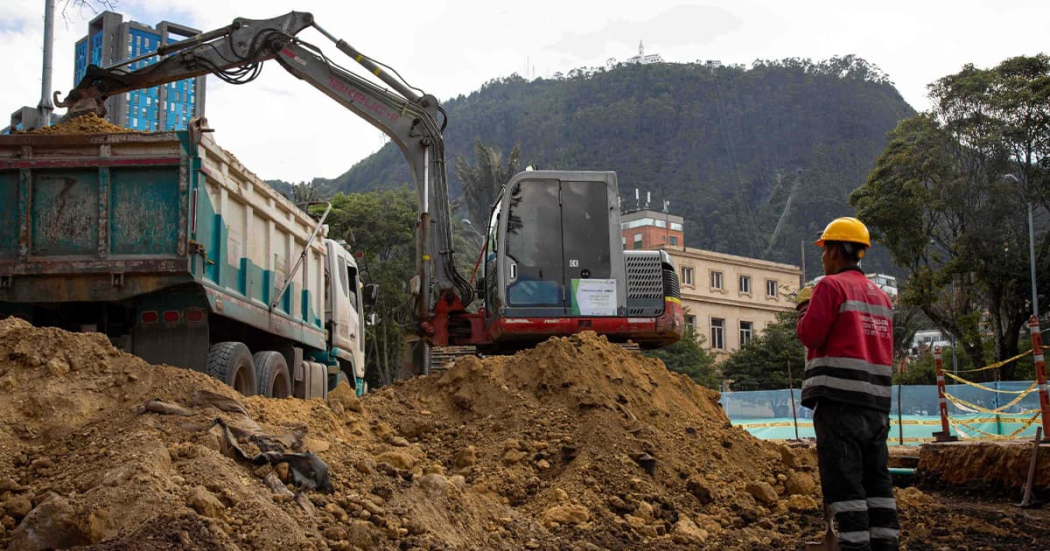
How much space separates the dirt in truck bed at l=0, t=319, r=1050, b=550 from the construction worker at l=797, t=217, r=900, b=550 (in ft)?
5.07

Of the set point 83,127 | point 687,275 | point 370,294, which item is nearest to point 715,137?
point 687,275

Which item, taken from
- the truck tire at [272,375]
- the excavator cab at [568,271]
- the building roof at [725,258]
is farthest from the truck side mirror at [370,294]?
the building roof at [725,258]

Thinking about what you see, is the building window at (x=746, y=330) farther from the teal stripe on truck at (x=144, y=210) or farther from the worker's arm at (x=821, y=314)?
the worker's arm at (x=821, y=314)

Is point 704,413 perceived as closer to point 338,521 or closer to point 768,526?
point 768,526

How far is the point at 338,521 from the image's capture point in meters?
5.73

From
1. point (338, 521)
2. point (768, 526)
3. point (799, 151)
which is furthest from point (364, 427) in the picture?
point (799, 151)

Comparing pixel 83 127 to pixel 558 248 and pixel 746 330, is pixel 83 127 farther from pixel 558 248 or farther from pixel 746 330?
pixel 746 330

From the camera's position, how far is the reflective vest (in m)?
5.75

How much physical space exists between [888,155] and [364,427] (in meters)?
32.8

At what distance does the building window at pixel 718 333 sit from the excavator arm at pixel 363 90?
5518 centimetres

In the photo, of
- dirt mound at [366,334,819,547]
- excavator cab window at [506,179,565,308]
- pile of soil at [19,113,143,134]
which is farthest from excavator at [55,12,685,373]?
pile of soil at [19,113,143,134]

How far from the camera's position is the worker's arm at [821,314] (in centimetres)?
582

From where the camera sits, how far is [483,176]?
64312 mm

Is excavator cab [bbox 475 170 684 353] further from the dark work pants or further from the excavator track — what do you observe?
the dark work pants
